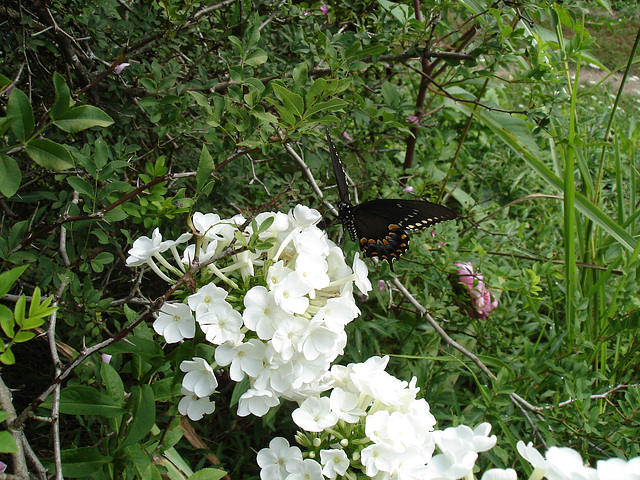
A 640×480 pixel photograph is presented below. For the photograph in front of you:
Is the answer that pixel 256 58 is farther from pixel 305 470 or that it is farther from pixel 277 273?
pixel 305 470

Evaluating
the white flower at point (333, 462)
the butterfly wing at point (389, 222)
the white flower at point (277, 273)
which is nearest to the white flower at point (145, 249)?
the white flower at point (277, 273)

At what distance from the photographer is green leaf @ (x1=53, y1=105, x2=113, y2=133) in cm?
93

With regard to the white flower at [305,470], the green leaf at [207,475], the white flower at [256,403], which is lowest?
the green leaf at [207,475]

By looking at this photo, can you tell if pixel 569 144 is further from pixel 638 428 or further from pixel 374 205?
pixel 638 428

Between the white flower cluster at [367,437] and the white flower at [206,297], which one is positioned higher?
the white flower at [206,297]

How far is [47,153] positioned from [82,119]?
10cm

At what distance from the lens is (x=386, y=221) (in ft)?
6.57

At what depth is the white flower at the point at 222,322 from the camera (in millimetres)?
1055

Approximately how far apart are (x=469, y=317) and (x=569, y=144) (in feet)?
3.19

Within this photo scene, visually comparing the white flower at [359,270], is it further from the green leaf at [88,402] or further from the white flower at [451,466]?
the green leaf at [88,402]

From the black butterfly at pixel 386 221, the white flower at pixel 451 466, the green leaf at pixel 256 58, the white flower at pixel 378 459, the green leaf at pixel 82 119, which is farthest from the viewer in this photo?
the black butterfly at pixel 386 221

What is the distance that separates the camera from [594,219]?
227 centimetres

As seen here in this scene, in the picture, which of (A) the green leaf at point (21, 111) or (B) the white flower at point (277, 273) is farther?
(B) the white flower at point (277, 273)

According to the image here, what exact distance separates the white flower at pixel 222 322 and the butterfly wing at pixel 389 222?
864 mm
